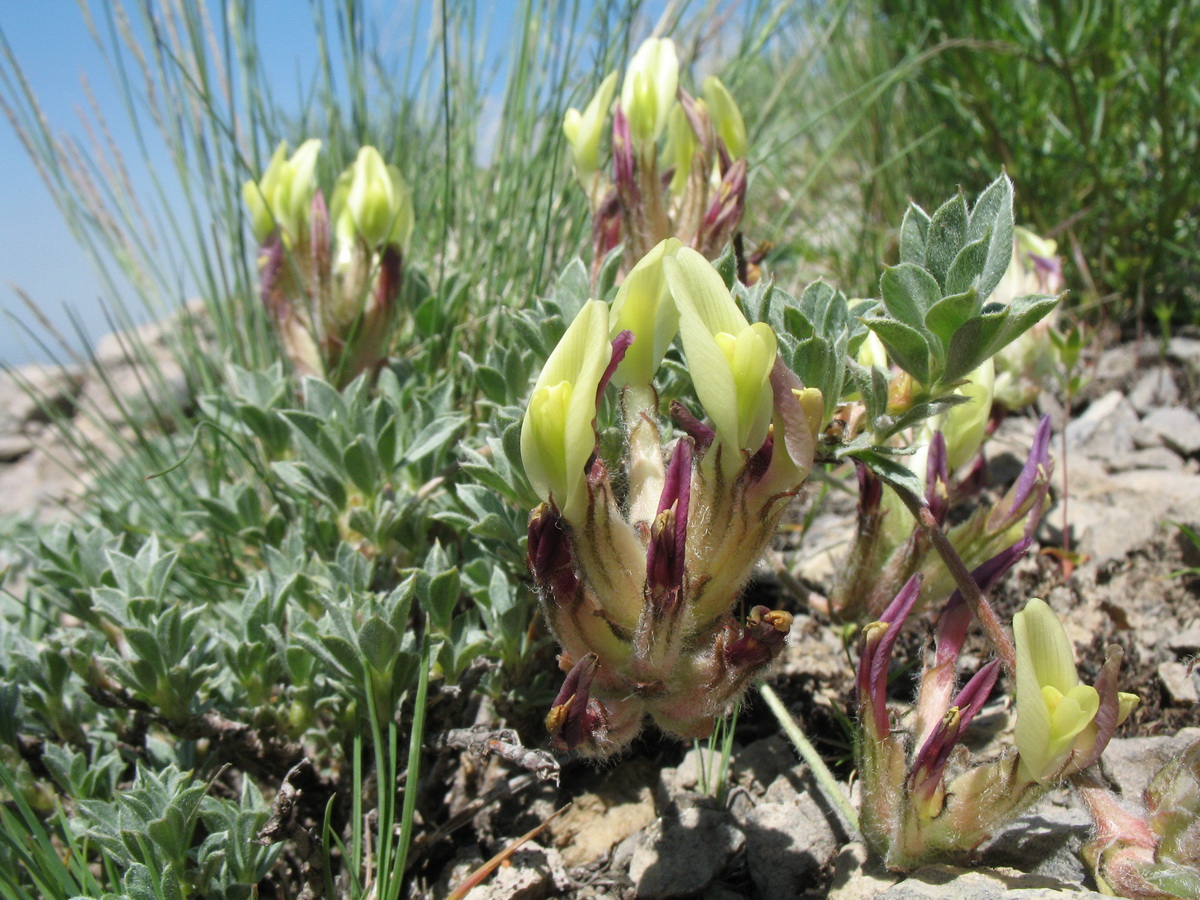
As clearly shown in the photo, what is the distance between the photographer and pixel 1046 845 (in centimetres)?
113

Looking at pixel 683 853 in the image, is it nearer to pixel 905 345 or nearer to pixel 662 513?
pixel 662 513

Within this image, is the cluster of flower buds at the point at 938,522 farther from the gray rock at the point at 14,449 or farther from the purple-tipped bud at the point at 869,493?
the gray rock at the point at 14,449

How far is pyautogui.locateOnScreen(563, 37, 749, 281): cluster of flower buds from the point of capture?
5.46 feet

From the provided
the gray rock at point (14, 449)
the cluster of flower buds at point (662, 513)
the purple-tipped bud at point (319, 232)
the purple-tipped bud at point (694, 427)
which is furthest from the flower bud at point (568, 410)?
the gray rock at point (14, 449)

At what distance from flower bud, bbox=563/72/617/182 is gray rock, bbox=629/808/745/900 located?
4.08 feet

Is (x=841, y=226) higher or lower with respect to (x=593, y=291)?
lower

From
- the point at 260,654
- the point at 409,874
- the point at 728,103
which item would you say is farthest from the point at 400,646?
the point at 728,103

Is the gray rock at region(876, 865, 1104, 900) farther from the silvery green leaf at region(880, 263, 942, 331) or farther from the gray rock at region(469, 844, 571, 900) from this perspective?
the silvery green leaf at region(880, 263, 942, 331)

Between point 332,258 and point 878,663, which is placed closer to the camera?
point 878,663

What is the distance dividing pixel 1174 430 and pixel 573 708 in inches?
82.4

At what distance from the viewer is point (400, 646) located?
132 centimetres

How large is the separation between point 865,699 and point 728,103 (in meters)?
1.19

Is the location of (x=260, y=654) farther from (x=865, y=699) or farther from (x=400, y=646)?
(x=865, y=699)

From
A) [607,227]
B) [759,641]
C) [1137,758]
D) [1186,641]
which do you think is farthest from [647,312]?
[1186,641]
